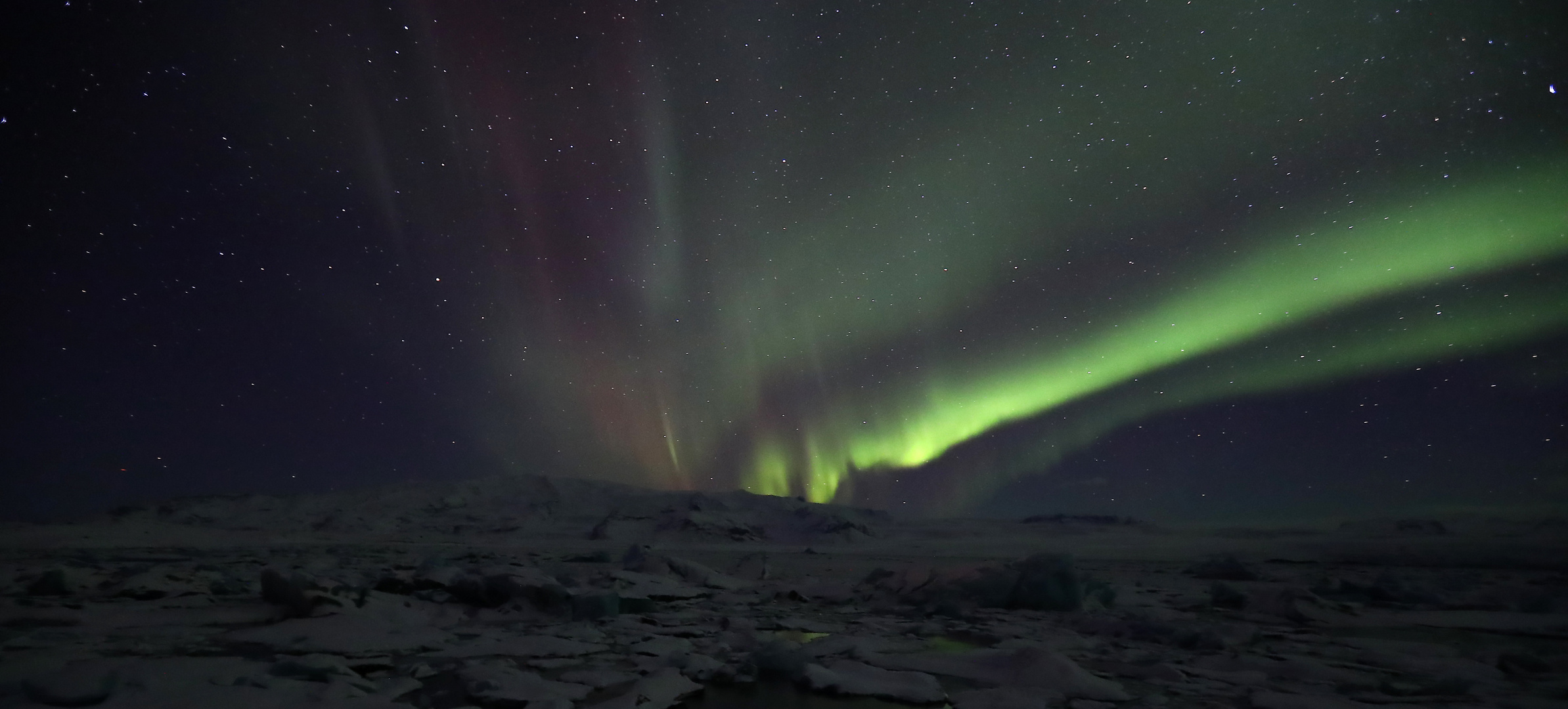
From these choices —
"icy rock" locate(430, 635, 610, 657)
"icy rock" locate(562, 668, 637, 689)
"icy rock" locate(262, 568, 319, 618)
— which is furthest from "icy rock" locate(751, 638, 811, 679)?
"icy rock" locate(262, 568, 319, 618)

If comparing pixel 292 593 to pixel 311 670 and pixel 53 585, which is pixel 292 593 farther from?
pixel 53 585

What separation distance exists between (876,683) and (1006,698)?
37.2 inches

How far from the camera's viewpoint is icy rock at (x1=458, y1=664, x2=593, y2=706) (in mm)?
4199

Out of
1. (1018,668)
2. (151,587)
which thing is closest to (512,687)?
(1018,668)

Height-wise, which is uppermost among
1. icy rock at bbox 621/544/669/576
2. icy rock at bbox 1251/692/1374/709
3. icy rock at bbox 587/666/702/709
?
icy rock at bbox 621/544/669/576

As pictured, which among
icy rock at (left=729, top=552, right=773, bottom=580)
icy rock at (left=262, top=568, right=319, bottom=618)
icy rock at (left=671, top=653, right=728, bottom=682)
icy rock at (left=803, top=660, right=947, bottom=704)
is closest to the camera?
icy rock at (left=803, top=660, right=947, bottom=704)

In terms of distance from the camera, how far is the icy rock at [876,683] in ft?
14.7

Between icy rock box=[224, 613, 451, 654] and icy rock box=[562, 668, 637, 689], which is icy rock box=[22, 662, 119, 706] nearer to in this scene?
icy rock box=[224, 613, 451, 654]

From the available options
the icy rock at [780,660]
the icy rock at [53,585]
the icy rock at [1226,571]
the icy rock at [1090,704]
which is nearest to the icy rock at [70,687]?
the icy rock at [780,660]

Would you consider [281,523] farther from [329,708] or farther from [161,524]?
[329,708]

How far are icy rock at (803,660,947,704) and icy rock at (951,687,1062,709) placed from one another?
0.19 meters

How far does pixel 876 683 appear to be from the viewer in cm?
478

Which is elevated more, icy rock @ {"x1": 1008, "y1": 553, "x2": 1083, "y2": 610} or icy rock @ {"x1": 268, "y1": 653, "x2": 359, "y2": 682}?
icy rock @ {"x1": 1008, "y1": 553, "x2": 1083, "y2": 610}

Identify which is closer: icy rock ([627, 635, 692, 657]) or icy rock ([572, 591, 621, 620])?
icy rock ([627, 635, 692, 657])
